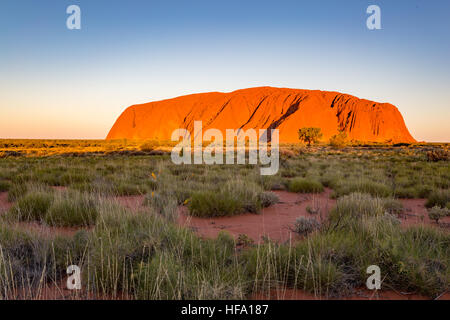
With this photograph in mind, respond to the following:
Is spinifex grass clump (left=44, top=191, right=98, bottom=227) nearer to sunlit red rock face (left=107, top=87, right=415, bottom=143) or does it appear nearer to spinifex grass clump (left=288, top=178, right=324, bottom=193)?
spinifex grass clump (left=288, top=178, right=324, bottom=193)

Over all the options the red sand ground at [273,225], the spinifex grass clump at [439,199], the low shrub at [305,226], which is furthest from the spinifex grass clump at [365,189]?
the low shrub at [305,226]

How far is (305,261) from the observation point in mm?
3059

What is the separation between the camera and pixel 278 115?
96.2 meters

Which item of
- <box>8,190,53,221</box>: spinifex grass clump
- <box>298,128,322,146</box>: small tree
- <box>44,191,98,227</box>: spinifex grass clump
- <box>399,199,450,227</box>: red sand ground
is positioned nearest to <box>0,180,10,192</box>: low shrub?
<box>8,190,53,221</box>: spinifex grass clump

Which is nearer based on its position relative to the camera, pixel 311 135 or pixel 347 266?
pixel 347 266

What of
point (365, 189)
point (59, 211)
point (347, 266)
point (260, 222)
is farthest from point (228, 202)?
point (365, 189)

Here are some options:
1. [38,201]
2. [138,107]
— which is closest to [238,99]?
[138,107]

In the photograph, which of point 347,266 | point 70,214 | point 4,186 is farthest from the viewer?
point 4,186

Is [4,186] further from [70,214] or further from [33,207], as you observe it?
[70,214]

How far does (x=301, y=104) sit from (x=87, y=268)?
98.8 m

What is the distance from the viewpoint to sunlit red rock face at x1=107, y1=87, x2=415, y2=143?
91688mm

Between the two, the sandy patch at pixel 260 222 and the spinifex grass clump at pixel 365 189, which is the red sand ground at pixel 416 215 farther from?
the sandy patch at pixel 260 222

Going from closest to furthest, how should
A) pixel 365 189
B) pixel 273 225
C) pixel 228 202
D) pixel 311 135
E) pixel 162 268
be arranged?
pixel 162 268, pixel 273 225, pixel 228 202, pixel 365 189, pixel 311 135
